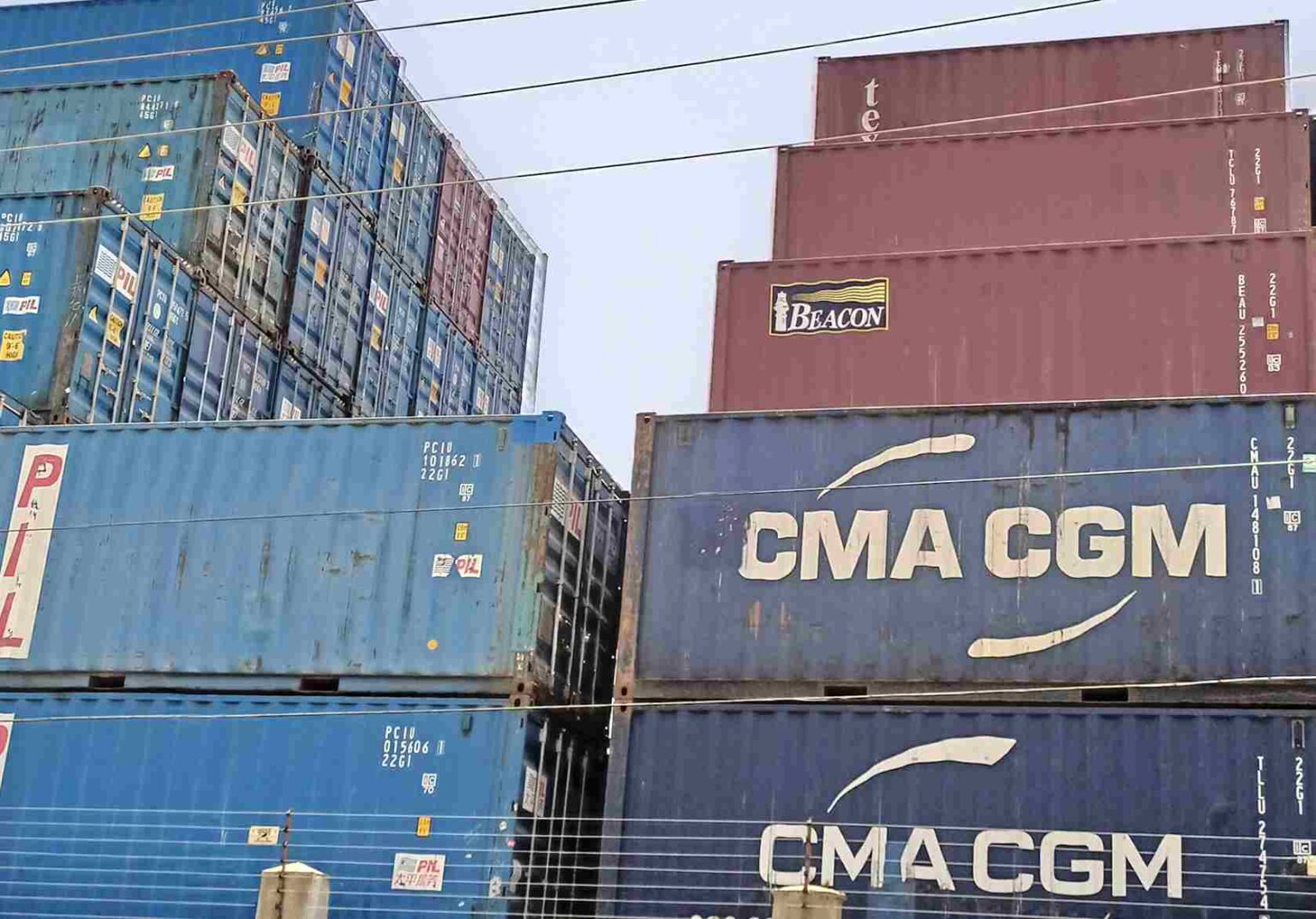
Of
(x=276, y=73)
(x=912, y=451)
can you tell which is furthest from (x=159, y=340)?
(x=912, y=451)

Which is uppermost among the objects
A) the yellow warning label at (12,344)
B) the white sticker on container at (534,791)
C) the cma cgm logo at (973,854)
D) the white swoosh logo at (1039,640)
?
the yellow warning label at (12,344)

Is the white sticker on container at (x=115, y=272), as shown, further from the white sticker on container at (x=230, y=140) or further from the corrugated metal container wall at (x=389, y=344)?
the corrugated metal container wall at (x=389, y=344)

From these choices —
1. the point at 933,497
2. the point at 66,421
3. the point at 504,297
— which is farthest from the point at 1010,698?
the point at 504,297

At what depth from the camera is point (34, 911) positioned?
1712 centimetres

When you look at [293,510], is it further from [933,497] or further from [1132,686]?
[1132,686]

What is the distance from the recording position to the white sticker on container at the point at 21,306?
2247cm

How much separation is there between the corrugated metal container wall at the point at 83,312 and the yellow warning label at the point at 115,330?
0.01m

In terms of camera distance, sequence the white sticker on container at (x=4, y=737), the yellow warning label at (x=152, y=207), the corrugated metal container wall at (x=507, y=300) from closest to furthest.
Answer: the white sticker on container at (x=4, y=737) < the yellow warning label at (x=152, y=207) < the corrugated metal container wall at (x=507, y=300)

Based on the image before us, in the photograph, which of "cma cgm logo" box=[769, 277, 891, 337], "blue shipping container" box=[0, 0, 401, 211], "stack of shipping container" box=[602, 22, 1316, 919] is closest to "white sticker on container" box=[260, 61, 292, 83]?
"blue shipping container" box=[0, 0, 401, 211]

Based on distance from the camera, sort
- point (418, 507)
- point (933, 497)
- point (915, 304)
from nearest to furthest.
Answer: point (933, 497) → point (418, 507) → point (915, 304)

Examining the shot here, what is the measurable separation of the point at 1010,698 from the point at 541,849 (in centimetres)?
446

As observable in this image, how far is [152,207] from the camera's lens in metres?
25.1

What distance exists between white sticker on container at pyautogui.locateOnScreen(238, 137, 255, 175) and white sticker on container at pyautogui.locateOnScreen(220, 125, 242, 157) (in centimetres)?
9

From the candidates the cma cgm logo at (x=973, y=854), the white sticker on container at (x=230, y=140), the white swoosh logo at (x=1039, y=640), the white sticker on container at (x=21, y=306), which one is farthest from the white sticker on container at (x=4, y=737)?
the white sticker on container at (x=230, y=140)
